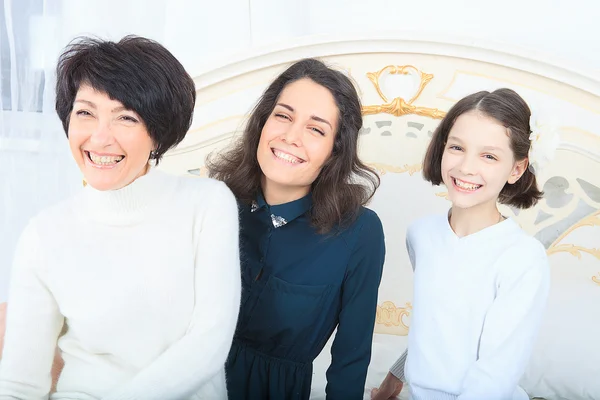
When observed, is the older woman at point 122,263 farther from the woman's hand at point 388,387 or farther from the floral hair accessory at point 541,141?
the floral hair accessory at point 541,141

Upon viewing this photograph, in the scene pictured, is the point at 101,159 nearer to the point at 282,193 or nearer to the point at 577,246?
the point at 282,193

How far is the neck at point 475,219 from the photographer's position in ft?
4.85

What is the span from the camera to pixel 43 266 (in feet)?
4.10

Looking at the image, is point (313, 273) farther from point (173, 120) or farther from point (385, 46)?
point (385, 46)

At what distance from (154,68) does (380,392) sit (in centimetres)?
94

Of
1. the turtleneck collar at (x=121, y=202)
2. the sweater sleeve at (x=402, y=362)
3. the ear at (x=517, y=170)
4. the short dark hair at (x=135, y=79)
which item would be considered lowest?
the sweater sleeve at (x=402, y=362)

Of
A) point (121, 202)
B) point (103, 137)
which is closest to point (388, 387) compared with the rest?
point (121, 202)

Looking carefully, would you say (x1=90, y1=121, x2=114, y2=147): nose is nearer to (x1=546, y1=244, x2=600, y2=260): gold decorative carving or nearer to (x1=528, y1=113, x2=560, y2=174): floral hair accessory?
(x1=528, y1=113, x2=560, y2=174): floral hair accessory

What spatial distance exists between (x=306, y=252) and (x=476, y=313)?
0.38 meters

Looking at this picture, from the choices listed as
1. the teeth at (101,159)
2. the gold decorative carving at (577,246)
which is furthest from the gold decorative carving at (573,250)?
the teeth at (101,159)

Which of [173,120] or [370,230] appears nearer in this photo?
[173,120]

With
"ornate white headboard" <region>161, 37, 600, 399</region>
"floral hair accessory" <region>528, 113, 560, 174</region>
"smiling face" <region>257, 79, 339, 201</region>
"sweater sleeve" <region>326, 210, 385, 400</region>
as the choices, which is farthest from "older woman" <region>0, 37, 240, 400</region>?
"ornate white headboard" <region>161, 37, 600, 399</region>

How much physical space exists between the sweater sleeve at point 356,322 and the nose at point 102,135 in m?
0.58

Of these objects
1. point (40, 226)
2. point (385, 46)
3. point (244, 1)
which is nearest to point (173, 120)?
point (40, 226)
